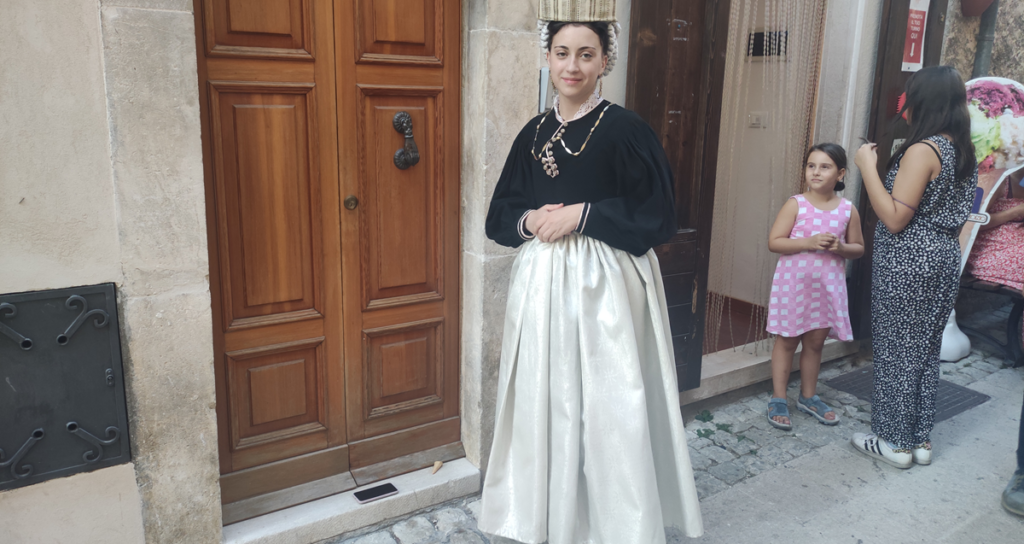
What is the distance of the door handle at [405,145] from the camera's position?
290 centimetres

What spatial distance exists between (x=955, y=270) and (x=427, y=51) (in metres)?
2.73

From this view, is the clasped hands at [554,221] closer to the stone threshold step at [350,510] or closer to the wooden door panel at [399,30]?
the wooden door panel at [399,30]

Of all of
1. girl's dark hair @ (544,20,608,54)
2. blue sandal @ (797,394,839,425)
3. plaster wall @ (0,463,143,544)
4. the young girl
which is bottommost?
blue sandal @ (797,394,839,425)

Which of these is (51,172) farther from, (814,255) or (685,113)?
(814,255)

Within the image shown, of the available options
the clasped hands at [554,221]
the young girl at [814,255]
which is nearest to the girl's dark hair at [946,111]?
the young girl at [814,255]

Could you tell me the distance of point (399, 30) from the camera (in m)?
2.85

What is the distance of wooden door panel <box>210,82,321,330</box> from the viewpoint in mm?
2576

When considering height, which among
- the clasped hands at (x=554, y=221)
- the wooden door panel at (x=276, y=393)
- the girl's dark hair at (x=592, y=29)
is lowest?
the wooden door panel at (x=276, y=393)

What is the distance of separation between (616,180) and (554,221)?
250 mm

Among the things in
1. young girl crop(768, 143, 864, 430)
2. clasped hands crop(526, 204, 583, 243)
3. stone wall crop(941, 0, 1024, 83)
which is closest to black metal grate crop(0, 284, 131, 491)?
clasped hands crop(526, 204, 583, 243)

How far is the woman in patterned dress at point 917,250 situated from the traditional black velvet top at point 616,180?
1.67 metres

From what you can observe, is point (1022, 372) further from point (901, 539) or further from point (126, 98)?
point (126, 98)

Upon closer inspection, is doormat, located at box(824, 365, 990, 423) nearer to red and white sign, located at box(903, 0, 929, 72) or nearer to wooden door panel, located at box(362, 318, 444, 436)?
red and white sign, located at box(903, 0, 929, 72)

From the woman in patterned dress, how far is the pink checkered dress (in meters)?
0.30
